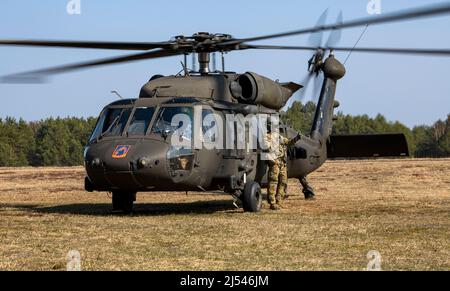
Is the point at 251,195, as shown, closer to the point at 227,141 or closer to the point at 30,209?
the point at 227,141

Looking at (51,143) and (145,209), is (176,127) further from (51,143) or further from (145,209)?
(51,143)

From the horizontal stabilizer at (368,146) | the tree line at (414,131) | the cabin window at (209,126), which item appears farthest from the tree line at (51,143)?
the cabin window at (209,126)

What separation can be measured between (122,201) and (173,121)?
91.2 inches

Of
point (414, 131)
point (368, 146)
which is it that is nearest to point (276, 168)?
point (368, 146)

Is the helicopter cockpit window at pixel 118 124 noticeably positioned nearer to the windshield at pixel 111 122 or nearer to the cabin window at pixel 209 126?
the windshield at pixel 111 122

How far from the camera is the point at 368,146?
1859 centimetres

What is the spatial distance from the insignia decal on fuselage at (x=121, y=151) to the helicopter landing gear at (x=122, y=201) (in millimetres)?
1969

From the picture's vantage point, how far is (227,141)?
14266 mm

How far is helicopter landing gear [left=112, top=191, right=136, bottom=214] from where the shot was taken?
14.5 m

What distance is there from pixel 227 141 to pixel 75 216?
3261 mm

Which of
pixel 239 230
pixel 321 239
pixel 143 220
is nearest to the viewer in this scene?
pixel 321 239

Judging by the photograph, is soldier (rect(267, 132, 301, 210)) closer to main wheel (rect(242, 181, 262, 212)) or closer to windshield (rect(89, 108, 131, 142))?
main wheel (rect(242, 181, 262, 212))

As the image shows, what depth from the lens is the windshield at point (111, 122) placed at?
13.5 meters
